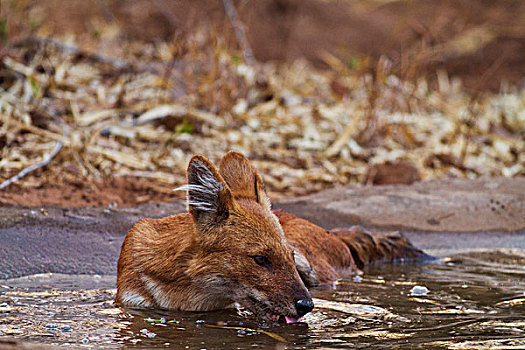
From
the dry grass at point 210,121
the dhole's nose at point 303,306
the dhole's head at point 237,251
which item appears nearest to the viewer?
the dhole's nose at point 303,306

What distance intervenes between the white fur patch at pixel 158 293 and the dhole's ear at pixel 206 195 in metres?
0.44

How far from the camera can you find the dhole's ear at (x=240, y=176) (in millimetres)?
4523

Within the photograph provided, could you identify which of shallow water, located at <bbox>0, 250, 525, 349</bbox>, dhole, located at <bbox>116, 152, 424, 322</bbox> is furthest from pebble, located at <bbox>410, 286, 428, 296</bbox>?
dhole, located at <bbox>116, 152, 424, 322</bbox>

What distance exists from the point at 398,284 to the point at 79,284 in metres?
2.16

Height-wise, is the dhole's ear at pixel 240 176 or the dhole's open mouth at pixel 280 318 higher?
the dhole's ear at pixel 240 176

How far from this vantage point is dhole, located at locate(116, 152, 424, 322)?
13.0 feet

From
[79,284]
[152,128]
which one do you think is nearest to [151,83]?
[152,128]

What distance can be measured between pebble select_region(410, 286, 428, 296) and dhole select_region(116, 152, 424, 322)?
1024 mm

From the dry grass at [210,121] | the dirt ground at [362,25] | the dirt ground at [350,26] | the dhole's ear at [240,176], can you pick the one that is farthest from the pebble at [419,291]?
the dirt ground at [362,25]

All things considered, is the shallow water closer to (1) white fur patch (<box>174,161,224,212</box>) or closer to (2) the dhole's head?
(2) the dhole's head

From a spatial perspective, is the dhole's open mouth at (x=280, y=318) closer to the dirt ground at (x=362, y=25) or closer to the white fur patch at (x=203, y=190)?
the white fur patch at (x=203, y=190)

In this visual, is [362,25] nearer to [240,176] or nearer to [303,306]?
[240,176]

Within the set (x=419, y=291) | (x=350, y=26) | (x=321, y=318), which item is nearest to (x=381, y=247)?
(x=419, y=291)

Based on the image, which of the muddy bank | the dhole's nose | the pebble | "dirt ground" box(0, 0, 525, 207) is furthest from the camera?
"dirt ground" box(0, 0, 525, 207)
